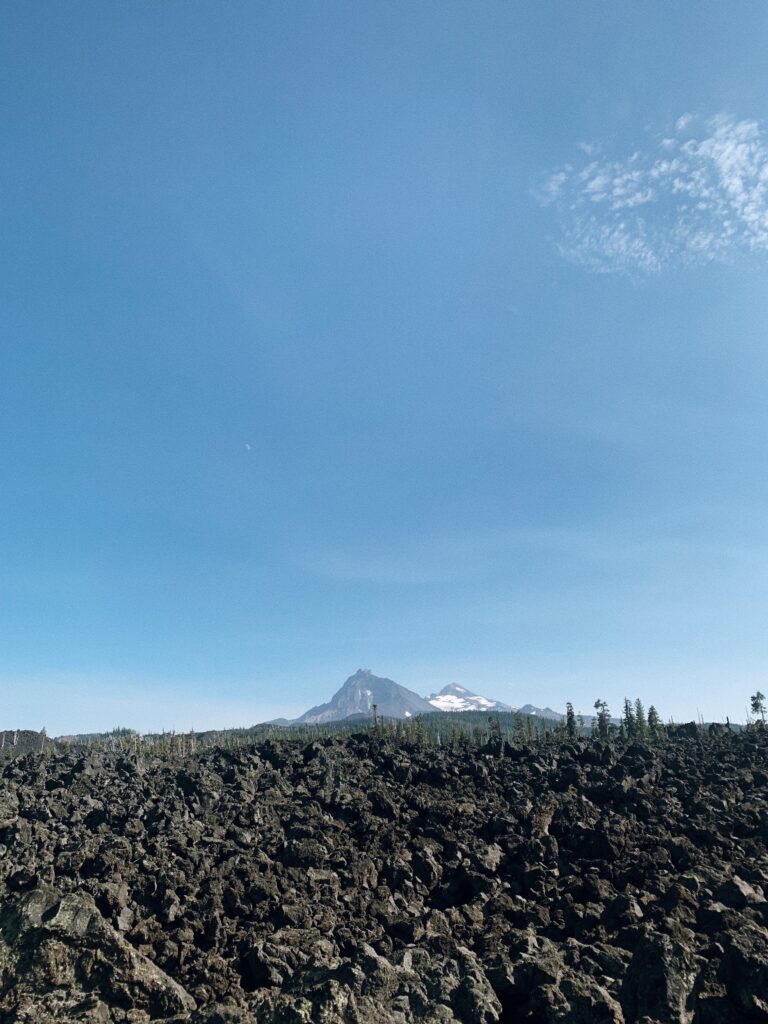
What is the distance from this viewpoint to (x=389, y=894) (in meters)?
38.6

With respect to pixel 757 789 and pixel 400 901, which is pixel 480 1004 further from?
pixel 757 789

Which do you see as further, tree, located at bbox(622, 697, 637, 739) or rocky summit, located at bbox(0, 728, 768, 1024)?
tree, located at bbox(622, 697, 637, 739)

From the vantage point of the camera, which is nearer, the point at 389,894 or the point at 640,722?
the point at 389,894

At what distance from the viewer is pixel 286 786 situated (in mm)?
65188

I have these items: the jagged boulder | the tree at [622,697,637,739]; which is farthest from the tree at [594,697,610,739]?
the jagged boulder

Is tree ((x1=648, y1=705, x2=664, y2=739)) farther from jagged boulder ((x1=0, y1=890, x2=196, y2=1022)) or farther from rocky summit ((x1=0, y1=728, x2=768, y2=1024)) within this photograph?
jagged boulder ((x1=0, y1=890, x2=196, y2=1022))

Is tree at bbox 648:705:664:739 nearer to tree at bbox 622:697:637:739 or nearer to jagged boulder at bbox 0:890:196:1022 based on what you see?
tree at bbox 622:697:637:739

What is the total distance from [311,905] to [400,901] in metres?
5.66

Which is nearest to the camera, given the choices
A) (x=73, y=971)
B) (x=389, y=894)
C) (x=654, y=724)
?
(x=73, y=971)

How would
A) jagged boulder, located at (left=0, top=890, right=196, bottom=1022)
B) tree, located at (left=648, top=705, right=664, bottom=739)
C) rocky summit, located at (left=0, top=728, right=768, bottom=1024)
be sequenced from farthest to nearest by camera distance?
tree, located at (left=648, top=705, right=664, bottom=739) < jagged boulder, located at (left=0, top=890, right=196, bottom=1022) < rocky summit, located at (left=0, top=728, right=768, bottom=1024)

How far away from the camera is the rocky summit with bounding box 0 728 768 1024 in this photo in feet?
70.8

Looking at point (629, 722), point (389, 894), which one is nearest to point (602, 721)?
point (629, 722)

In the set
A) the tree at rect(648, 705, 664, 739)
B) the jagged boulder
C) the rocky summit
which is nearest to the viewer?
the rocky summit

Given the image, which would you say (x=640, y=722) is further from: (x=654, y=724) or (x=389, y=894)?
(x=389, y=894)
